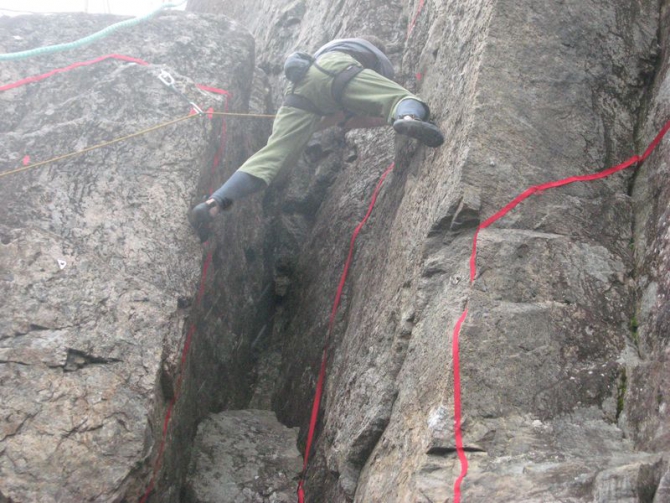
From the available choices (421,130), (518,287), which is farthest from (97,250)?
(518,287)

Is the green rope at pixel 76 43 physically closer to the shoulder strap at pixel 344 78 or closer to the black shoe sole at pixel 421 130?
the shoulder strap at pixel 344 78

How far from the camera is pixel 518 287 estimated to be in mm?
3873

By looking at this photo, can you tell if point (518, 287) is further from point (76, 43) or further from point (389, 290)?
point (76, 43)

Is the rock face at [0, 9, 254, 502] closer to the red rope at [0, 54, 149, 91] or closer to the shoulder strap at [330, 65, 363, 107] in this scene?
the red rope at [0, 54, 149, 91]

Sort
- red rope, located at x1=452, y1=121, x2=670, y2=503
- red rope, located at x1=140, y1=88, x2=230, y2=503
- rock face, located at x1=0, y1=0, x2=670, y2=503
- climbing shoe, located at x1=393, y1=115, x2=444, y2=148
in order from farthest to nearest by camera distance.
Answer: red rope, located at x1=140, y1=88, x2=230, y2=503, climbing shoe, located at x1=393, y1=115, x2=444, y2=148, rock face, located at x1=0, y1=0, x2=670, y2=503, red rope, located at x1=452, y1=121, x2=670, y2=503

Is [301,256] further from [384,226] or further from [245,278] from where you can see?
[384,226]

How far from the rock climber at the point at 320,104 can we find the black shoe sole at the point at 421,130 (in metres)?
0.44

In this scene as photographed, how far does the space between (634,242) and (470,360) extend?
53.7 inches

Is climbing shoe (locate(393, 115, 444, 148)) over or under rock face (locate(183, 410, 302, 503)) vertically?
over

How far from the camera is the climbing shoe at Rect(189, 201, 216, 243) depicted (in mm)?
5699

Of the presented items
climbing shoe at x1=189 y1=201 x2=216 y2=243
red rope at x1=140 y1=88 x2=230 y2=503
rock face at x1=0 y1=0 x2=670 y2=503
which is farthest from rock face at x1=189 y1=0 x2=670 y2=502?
climbing shoe at x1=189 y1=201 x2=216 y2=243

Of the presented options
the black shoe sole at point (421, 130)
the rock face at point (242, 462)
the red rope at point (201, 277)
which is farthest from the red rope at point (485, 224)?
the red rope at point (201, 277)

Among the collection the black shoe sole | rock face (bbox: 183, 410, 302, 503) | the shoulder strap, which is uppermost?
the shoulder strap

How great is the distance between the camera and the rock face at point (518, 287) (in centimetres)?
339
